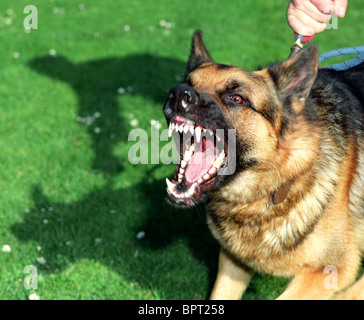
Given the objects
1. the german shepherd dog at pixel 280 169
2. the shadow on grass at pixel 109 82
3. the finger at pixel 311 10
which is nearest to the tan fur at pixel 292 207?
the german shepherd dog at pixel 280 169

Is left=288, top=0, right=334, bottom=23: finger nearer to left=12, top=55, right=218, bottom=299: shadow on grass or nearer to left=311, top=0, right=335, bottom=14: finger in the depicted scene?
left=311, top=0, right=335, bottom=14: finger

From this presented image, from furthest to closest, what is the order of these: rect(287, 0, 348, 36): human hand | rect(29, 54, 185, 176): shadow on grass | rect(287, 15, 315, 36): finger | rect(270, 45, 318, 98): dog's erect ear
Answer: rect(29, 54, 185, 176): shadow on grass
rect(287, 15, 315, 36): finger
rect(287, 0, 348, 36): human hand
rect(270, 45, 318, 98): dog's erect ear

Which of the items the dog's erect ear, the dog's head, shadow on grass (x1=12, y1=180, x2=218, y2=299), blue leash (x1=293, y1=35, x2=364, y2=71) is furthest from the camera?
shadow on grass (x1=12, y1=180, x2=218, y2=299)

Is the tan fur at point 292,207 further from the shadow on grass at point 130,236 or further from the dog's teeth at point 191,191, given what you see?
the shadow on grass at point 130,236

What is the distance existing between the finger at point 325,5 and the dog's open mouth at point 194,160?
119 centimetres

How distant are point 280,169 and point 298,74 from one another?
2.09 ft

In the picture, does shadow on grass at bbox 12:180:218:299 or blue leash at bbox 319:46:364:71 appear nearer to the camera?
blue leash at bbox 319:46:364:71

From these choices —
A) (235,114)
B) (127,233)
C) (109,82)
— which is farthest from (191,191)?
(109,82)

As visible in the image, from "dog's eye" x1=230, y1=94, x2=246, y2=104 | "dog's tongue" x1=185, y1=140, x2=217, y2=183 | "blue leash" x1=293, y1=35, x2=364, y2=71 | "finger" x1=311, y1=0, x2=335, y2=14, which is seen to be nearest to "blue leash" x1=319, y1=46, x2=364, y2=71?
"blue leash" x1=293, y1=35, x2=364, y2=71

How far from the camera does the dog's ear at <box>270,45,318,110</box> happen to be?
9.27ft

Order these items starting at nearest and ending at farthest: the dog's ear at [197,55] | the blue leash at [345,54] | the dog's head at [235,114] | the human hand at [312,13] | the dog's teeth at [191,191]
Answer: the dog's head at [235,114]
the dog's teeth at [191,191]
the human hand at [312,13]
the dog's ear at [197,55]
the blue leash at [345,54]

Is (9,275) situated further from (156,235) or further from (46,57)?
(46,57)

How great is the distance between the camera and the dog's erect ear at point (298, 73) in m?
2.82
